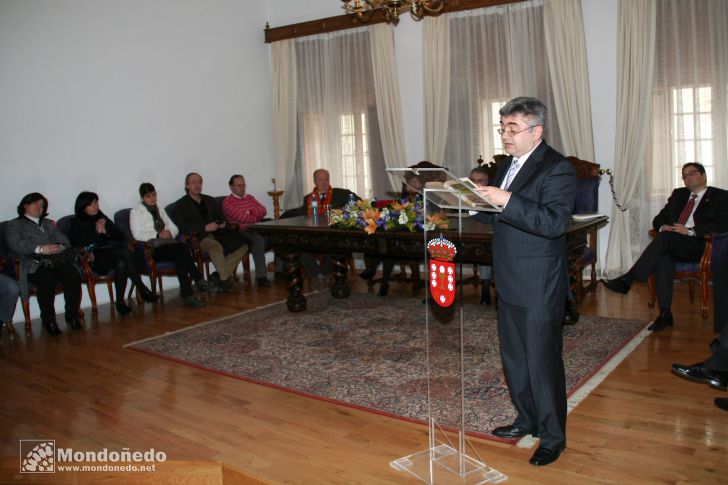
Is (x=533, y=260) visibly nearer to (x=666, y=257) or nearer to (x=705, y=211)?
(x=666, y=257)

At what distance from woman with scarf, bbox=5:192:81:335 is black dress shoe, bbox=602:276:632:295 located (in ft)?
16.3

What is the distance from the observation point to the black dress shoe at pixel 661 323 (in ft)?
16.9

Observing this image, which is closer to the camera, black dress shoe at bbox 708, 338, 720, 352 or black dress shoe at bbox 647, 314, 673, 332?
black dress shoe at bbox 708, 338, 720, 352

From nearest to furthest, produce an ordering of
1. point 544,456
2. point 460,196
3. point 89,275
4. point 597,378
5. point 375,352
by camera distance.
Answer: point 460,196 → point 544,456 → point 597,378 → point 375,352 → point 89,275

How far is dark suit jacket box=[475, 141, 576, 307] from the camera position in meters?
2.72

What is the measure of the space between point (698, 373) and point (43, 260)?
17.4ft

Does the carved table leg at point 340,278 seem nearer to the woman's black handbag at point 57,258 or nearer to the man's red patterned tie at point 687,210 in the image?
the woman's black handbag at point 57,258

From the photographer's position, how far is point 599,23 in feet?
22.7

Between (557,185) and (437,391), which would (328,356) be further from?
(557,185)

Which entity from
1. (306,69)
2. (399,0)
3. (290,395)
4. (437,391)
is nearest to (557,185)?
(437,391)

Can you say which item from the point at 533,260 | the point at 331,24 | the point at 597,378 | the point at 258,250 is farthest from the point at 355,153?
the point at 533,260

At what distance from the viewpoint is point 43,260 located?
607cm

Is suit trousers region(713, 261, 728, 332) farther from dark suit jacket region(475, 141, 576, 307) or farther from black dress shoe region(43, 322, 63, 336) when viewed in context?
black dress shoe region(43, 322, 63, 336)

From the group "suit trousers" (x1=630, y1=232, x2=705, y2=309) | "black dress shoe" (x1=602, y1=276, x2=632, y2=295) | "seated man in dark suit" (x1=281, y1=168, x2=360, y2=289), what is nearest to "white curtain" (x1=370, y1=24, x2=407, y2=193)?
"seated man in dark suit" (x1=281, y1=168, x2=360, y2=289)
